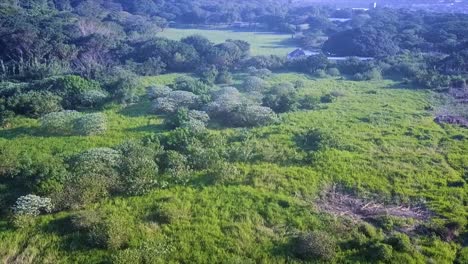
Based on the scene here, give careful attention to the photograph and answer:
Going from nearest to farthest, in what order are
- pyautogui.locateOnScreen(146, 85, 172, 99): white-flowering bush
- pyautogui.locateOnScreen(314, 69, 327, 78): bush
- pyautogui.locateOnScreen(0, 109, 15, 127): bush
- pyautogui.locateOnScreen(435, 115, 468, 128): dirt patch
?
1. pyautogui.locateOnScreen(0, 109, 15, 127): bush
2. pyautogui.locateOnScreen(435, 115, 468, 128): dirt patch
3. pyautogui.locateOnScreen(146, 85, 172, 99): white-flowering bush
4. pyautogui.locateOnScreen(314, 69, 327, 78): bush

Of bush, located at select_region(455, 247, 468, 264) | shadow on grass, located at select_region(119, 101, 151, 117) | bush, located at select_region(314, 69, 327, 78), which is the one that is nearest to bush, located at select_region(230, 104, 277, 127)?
shadow on grass, located at select_region(119, 101, 151, 117)

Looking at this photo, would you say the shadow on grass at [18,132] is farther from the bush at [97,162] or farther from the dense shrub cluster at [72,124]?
the bush at [97,162]

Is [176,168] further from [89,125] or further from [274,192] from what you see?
[89,125]

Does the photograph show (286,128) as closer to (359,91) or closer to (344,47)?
(359,91)

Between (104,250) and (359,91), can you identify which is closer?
(104,250)

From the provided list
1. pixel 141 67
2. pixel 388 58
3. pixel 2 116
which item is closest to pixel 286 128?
pixel 2 116

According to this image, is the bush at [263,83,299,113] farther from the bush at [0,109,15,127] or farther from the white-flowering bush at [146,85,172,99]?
the bush at [0,109,15,127]
